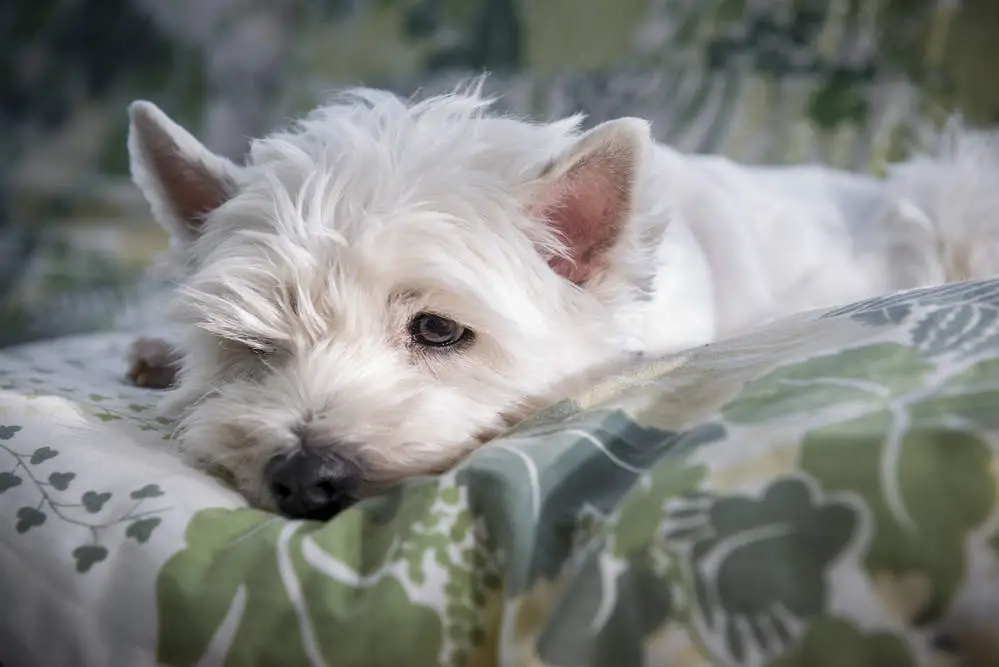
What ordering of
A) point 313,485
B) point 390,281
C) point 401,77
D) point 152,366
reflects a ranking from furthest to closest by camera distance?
point 401,77, point 152,366, point 390,281, point 313,485

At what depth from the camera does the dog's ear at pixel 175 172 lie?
125 cm

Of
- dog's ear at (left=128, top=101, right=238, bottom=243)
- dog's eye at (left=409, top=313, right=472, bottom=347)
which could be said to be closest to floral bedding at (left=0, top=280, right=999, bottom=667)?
dog's eye at (left=409, top=313, right=472, bottom=347)

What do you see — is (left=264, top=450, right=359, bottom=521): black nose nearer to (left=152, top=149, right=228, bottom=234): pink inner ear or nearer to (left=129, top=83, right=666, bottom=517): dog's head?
(left=129, top=83, right=666, bottom=517): dog's head

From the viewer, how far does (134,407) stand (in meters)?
1.22

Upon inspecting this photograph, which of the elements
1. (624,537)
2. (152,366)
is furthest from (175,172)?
(624,537)

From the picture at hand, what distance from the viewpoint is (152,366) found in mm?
1442

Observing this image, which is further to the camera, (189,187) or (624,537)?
(189,187)

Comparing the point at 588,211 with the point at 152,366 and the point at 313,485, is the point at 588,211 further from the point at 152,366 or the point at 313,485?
the point at 152,366

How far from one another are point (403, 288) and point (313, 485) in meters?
0.27

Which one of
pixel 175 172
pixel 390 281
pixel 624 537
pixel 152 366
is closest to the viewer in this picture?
pixel 624 537

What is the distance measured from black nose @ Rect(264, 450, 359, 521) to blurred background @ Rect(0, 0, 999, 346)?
1.20 m

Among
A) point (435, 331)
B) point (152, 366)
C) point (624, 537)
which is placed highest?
point (435, 331)

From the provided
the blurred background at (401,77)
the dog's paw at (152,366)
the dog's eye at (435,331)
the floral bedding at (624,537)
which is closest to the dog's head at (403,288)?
the dog's eye at (435,331)

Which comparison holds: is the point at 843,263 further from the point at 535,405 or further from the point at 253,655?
the point at 253,655
